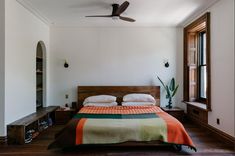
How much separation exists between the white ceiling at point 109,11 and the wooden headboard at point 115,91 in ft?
5.53

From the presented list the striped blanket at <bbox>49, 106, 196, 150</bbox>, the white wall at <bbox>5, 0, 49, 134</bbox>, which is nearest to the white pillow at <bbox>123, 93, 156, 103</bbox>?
the striped blanket at <bbox>49, 106, 196, 150</bbox>

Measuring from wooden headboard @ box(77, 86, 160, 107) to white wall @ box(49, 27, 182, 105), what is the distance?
17cm

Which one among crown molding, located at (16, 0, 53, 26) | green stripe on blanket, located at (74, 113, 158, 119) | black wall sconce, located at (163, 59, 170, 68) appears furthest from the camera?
black wall sconce, located at (163, 59, 170, 68)

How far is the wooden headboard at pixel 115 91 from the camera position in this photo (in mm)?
5586

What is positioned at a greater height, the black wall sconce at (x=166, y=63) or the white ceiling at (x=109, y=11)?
the white ceiling at (x=109, y=11)

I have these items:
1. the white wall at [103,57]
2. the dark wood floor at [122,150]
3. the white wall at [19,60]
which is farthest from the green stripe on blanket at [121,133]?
the white wall at [103,57]

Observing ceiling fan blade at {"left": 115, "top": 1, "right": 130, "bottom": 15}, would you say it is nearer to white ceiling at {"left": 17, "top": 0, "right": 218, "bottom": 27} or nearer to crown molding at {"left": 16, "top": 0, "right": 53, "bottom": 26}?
white ceiling at {"left": 17, "top": 0, "right": 218, "bottom": 27}

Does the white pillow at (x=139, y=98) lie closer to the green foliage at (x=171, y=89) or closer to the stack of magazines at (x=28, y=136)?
the green foliage at (x=171, y=89)

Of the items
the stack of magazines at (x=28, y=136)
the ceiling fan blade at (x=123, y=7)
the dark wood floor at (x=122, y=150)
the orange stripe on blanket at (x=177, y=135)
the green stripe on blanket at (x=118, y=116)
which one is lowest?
the dark wood floor at (x=122, y=150)

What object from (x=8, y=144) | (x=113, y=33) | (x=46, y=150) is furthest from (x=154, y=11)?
(x=8, y=144)

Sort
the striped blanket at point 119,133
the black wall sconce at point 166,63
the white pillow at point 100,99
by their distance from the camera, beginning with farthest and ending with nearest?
the black wall sconce at point 166,63, the white pillow at point 100,99, the striped blanket at point 119,133

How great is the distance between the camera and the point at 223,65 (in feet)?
12.2

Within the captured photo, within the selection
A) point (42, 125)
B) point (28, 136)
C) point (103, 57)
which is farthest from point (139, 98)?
point (28, 136)

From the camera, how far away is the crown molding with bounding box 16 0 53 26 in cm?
399
